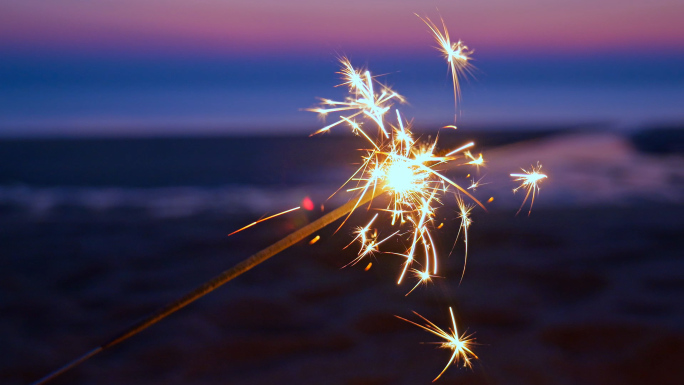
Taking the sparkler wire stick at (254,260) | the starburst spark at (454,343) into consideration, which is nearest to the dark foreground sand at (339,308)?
the starburst spark at (454,343)

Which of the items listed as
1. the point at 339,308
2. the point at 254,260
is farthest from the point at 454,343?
the point at 254,260

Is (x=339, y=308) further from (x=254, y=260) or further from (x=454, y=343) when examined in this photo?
(x=254, y=260)

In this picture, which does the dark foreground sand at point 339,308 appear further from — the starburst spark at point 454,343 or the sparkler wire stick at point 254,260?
the sparkler wire stick at point 254,260

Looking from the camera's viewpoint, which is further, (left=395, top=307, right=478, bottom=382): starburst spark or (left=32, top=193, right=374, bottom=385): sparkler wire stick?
(left=395, top=307, right=478, bottom=382): starburst spark

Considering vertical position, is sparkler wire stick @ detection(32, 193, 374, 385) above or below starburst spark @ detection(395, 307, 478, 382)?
below

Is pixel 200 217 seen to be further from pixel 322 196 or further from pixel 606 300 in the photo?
pixel 606 300

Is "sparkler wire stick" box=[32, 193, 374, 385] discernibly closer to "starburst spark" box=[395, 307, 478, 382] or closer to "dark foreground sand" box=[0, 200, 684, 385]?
"dark foreground sand" box=[0, 200, 684, 385]

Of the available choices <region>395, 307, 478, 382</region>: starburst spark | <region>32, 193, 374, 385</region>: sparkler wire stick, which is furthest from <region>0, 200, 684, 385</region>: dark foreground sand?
<region>32, 193, 374, 385</region>: sparkler wire stick
